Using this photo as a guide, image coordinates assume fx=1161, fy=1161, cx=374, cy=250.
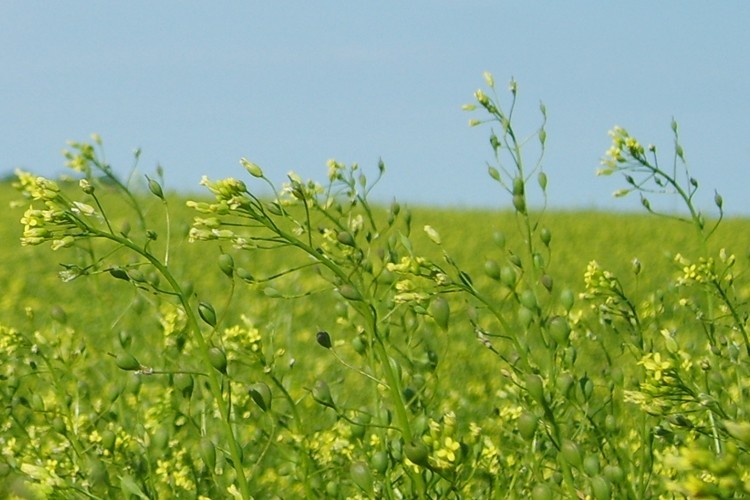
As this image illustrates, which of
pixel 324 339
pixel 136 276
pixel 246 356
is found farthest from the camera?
pixel 246 356

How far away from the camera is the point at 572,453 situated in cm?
273

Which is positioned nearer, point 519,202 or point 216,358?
point 216,358

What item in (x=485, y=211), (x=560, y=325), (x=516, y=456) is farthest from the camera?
(x=485, y=211)

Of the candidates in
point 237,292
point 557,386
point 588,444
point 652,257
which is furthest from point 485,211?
point 557,386

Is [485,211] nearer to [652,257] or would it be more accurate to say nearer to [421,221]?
[421,221]

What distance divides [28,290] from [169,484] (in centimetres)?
788

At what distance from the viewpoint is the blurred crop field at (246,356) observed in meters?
3.87

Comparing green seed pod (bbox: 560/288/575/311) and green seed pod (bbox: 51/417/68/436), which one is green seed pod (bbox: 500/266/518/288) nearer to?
green seed pod (bbox: 560/288/575/311)

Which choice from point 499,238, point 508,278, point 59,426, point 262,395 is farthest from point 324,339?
point 59,426

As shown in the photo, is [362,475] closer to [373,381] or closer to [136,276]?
[136,276]

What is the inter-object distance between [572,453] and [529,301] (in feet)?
2.04

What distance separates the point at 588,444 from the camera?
4.53 m

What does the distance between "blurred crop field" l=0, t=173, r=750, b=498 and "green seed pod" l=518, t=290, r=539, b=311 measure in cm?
18

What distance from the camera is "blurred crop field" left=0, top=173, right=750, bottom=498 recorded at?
3.87 m
